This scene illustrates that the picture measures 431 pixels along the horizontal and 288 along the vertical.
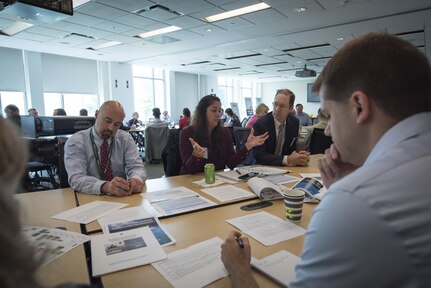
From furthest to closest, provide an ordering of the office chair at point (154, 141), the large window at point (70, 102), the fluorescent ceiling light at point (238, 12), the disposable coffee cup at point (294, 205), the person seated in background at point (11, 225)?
the large window at point (70, 102) → the office chair at point (154, 141) → the fluorescent ceiling light at point (238, 12) → the disposable coffee cup at point (294, 205) → the person seated in background at point (11, 225)

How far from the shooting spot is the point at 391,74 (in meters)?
0.62

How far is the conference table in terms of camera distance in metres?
0.84

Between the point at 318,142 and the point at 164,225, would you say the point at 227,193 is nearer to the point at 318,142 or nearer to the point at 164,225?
the point at 164,225

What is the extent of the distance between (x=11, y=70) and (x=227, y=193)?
8.87 meters

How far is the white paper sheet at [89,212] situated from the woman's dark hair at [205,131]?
3.64 feet

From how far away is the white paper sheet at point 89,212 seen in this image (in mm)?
1290

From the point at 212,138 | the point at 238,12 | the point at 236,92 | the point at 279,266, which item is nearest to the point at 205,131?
the point at 212,138

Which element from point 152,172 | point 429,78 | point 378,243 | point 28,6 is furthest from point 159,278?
point 152,172

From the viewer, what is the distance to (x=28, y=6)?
3.04 meters

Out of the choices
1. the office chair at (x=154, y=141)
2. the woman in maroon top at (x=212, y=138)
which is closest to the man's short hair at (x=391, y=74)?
the woman in maroon top at (x=212, y=138)

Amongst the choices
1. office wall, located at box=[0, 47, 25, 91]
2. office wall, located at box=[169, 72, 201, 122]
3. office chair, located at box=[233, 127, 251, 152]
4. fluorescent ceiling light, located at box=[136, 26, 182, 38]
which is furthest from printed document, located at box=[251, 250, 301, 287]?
office wall, located at box=[169, 72, 201, 122]

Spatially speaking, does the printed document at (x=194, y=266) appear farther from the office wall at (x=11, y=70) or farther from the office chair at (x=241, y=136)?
the office wall at (x=11, y=70)

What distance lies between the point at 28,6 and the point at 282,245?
11.7 ft

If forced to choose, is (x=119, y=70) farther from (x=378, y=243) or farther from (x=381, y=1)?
(x=378, y=243)
